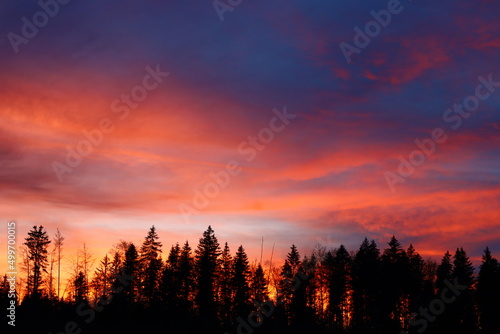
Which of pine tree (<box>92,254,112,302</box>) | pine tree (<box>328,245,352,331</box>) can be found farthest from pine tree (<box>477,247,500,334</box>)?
pine tree (<box>92,254,112,302</box>)

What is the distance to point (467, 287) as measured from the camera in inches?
2842

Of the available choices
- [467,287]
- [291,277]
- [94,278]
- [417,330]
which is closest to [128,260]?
[94,278]

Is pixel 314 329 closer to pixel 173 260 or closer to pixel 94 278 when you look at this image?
pixel 173 260

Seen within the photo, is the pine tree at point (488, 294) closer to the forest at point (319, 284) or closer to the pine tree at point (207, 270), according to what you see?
the forest at point (319, 284)

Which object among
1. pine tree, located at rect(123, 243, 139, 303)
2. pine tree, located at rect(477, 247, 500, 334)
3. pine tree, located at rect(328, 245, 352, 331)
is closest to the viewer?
pine tree, located at rect(477, 247, 500, 334)

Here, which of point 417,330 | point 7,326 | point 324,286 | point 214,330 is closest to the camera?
point 7,326

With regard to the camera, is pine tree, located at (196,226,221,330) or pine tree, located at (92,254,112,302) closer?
pine tree, located at (196,226,221,330)

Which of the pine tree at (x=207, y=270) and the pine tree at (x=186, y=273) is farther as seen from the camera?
the pine tree at (x=186, y=273)

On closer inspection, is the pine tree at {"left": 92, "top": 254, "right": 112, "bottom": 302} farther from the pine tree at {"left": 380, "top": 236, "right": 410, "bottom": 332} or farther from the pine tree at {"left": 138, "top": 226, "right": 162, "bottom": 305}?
the pine tree at {"left": 380, "top": 236, "right": 410, "bottom": 332}

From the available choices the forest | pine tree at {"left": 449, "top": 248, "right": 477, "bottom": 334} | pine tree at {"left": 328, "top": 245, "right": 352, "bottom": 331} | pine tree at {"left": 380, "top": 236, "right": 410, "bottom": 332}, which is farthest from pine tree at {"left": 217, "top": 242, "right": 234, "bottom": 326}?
pine tree at {"left": 449, "top": 248, "right": 477, "bottom": 334}

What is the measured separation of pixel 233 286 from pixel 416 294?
3050 centimetres

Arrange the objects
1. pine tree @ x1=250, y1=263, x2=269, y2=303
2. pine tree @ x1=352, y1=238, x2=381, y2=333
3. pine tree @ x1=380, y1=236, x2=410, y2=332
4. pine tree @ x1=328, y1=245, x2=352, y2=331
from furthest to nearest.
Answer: pine tree @ x1=250, y1=263, x2=269, y2=303 → pine tree @ x1=328, y1=245, x2=352, y2=331 → pine tree @ x1=352, y1=238, x2=381, y2=333 → pine tree @ x1=380, y1=236, x2=410, y2=332

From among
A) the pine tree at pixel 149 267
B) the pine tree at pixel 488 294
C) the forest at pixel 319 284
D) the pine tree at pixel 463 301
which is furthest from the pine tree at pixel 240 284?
the pine tree at pixel 488 294

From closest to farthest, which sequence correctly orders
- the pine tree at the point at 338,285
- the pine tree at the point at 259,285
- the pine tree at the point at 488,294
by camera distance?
the pine tree at the point at 488,294
the pine tree at the point at 338,285
the pine tree at the point at 259,285
